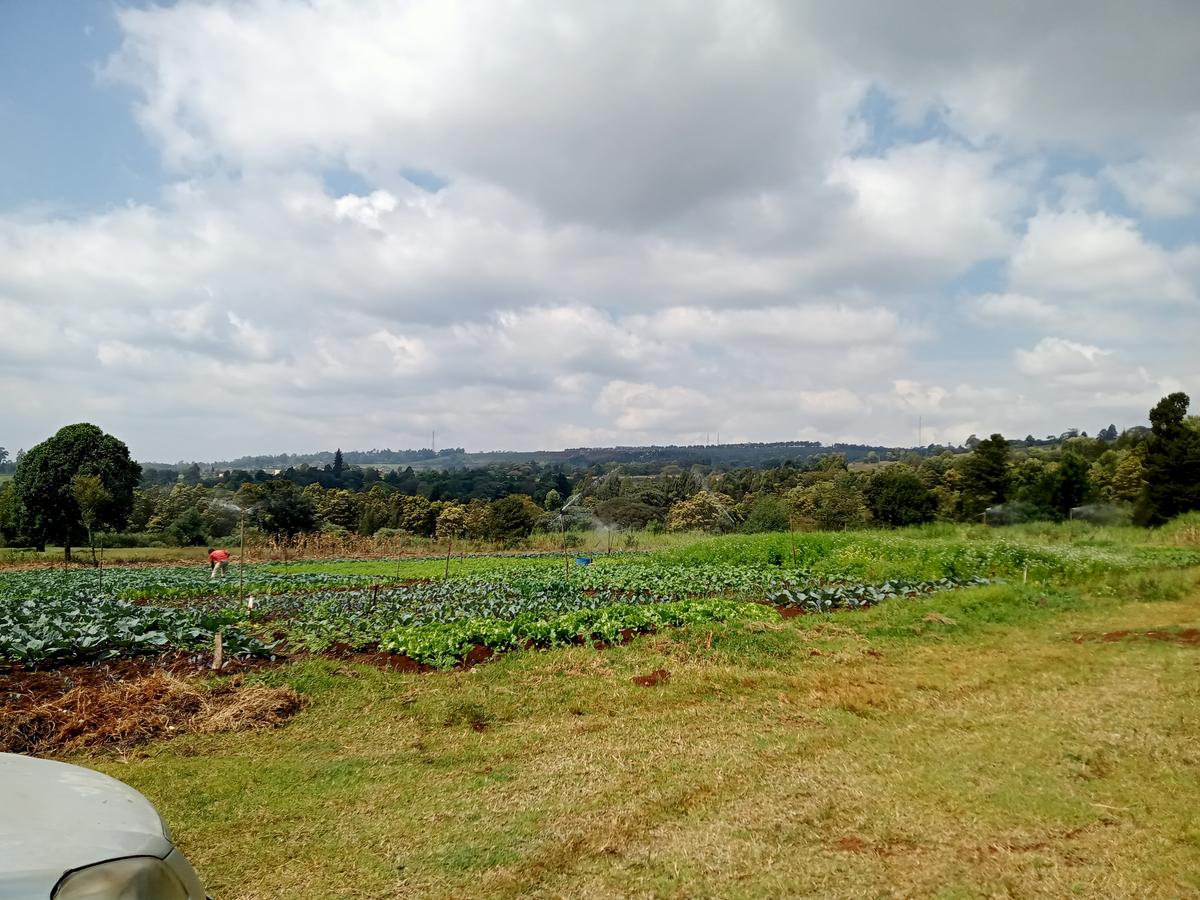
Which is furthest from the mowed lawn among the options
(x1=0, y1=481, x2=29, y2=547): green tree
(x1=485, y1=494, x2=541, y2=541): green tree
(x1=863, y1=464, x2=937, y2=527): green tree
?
(x1=863, y1=464, x2=937, y2=527): green tree

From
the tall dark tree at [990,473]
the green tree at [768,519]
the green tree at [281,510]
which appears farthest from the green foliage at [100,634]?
the tall dark tree at [990,473]

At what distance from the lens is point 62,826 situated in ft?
7.87

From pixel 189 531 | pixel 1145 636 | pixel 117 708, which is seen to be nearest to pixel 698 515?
pixel 189 531

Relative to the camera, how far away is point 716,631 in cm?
1148

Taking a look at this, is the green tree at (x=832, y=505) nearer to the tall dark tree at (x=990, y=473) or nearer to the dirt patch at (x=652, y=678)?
the tall dark tree at (x=990, y=473)

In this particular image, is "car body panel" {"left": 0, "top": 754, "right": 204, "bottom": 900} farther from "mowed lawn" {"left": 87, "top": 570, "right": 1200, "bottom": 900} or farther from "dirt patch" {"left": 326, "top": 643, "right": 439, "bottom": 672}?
"dirt patch" {"left": 326, "top": 643, "right": 439, "bottom": 672}

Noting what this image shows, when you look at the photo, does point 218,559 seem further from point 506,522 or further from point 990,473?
point 990,473

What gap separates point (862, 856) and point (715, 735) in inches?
103

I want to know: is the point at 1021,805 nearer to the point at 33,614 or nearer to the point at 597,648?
the point at 597,648

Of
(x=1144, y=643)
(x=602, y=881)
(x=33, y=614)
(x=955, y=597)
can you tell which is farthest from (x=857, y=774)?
(x=33, y=614)

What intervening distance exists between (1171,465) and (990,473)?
63.1ft

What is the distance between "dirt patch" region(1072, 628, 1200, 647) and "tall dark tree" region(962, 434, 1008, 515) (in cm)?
4887

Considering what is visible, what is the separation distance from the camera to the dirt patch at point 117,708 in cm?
676

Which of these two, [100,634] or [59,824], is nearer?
[59,824]
